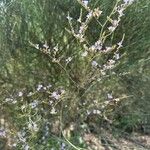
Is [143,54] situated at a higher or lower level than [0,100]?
higher

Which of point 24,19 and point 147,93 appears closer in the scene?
point 24,19

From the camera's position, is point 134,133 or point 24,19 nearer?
point 24,19

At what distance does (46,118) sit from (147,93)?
1039 mm

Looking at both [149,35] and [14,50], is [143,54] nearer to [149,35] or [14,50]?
[149,35]

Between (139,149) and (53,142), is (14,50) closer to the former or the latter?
(53,142)

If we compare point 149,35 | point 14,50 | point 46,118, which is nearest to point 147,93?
point 149,35

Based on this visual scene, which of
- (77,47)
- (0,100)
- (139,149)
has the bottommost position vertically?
(139,149)

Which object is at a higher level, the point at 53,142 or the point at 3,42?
the point at 3,42

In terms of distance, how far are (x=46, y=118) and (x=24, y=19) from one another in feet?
2.73

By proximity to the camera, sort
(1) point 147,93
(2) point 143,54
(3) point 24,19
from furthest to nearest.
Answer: (1) point 147,93, (2) point 143,54, (3) point 24,19

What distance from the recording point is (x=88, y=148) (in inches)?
161

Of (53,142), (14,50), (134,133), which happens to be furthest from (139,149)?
(14,50)

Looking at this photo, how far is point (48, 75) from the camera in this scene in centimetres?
418

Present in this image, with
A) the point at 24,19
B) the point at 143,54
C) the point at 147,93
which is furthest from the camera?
the point at 147,93
